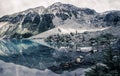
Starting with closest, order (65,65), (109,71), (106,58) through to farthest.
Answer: (109,71) → (106,58) → (65,65)

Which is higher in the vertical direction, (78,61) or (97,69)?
(97,69)

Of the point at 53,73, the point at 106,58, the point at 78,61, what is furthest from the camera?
the point at 78,61

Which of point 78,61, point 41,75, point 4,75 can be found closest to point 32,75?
point 41,75

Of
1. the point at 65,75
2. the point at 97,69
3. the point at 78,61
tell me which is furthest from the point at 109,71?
the point at 78,61

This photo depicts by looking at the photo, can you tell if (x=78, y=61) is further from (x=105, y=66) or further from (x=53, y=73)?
(x=105, y=66)

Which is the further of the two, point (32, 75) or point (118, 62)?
point (32, 75)

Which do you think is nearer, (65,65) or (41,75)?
(41,75)

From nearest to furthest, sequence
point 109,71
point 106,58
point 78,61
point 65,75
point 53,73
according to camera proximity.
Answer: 1. point 109,71
2. point 106,58
3. point 65,75
4. point 53,73
5. point 78,61

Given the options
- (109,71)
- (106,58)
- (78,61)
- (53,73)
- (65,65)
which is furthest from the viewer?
(78,61)

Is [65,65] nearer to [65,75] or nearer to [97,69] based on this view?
[65,75]
